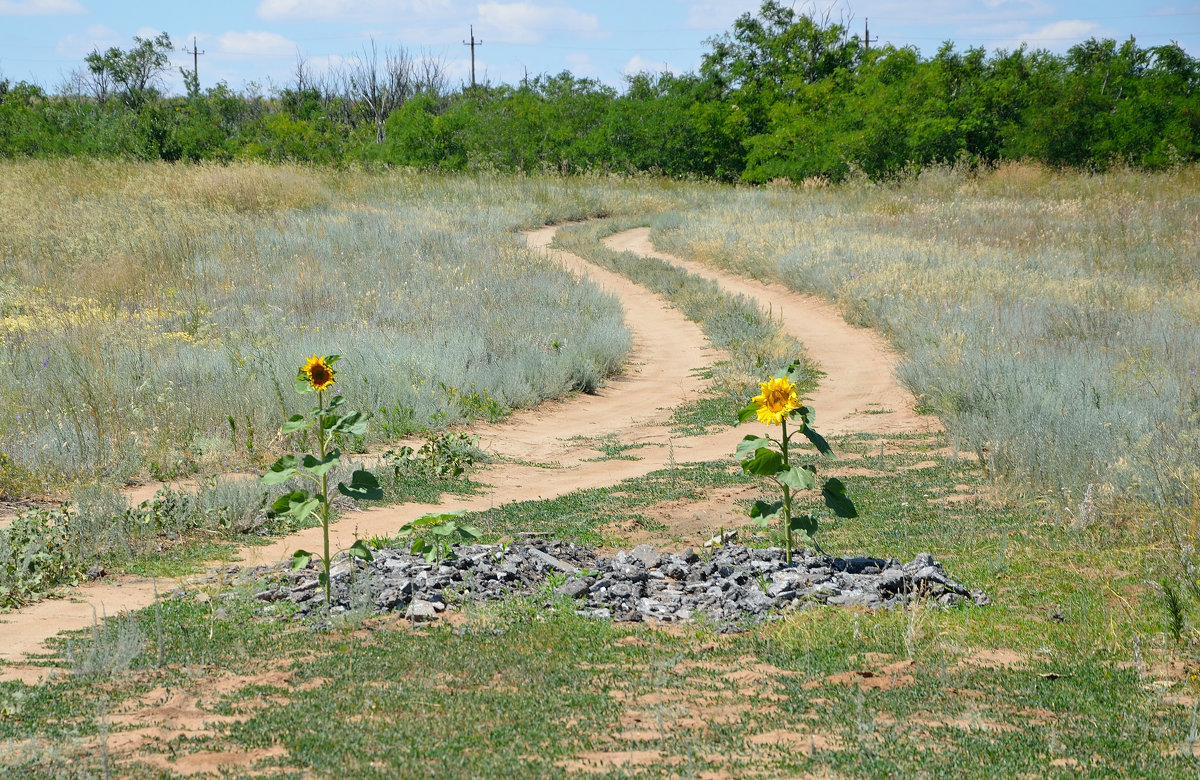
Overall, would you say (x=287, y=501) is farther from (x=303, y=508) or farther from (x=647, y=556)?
(x=647, y=556)

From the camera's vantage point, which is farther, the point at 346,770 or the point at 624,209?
the point at 624,209

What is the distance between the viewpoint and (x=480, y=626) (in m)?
4.55

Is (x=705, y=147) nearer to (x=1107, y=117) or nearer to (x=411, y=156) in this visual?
(x=411, y=156)

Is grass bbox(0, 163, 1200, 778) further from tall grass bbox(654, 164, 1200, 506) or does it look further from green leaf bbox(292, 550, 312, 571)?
green leaf bbox(292, 550, 312, 571)

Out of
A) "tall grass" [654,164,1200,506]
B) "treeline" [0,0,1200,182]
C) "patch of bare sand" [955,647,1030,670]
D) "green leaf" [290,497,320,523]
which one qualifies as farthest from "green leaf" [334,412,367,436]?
"treeline" [0,0,1200,182]

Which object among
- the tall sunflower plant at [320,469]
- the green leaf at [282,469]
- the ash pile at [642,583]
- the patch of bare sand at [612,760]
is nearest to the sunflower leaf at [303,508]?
the tall sunflower plant at [320,469]

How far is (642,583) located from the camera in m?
5.10

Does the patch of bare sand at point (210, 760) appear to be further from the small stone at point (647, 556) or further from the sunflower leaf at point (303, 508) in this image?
the small stone at point (647, 556)

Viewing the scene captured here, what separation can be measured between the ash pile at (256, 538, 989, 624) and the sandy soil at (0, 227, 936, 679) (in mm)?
819

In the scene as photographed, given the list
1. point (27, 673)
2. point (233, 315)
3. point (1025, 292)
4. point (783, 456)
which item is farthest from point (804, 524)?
point (1025, 292)

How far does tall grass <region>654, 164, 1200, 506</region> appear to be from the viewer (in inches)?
285

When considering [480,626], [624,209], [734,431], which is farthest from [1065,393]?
[624,209]

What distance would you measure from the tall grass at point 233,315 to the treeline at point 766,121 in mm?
9481

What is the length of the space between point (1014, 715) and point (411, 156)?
37.1m
